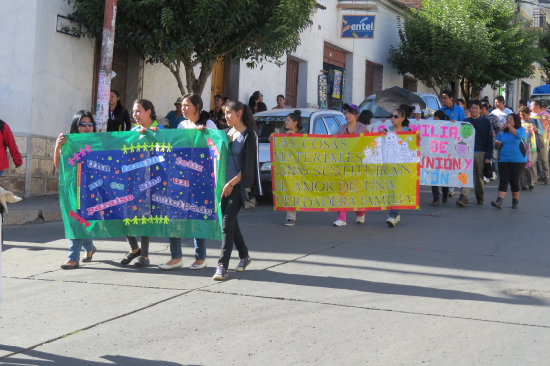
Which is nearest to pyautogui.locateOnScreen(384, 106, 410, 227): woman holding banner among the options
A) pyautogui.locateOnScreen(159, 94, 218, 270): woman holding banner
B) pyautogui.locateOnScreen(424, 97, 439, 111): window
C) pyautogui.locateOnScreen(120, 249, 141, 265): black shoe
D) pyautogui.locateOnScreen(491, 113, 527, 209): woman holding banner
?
pyautogui.locateOnScreen(491, 113, 527, 209): woman holding banner

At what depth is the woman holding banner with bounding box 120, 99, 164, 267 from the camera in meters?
7.97

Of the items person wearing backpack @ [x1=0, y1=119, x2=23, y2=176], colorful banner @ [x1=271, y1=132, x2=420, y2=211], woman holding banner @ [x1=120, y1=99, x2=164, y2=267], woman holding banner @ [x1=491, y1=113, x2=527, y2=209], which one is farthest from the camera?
woman holding banner @ [x1=491, y1=113, x2=527, y2=209]

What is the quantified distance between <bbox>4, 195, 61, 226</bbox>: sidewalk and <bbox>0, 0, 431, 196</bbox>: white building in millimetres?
1173

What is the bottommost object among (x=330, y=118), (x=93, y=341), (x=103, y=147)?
(x=93, y=341)

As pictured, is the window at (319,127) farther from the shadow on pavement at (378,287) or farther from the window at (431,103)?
the window at (431,103)

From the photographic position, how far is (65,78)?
15.2 meters

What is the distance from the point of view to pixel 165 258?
8.75m

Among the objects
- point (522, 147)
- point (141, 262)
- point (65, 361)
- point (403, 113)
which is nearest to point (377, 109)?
point (522, 147)

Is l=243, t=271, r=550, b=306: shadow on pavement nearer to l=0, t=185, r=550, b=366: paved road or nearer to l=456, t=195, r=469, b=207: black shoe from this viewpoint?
l=0, t=185, r=550, b=366: paved road

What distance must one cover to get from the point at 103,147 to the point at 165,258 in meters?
1.43

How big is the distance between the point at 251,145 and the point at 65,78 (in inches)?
343

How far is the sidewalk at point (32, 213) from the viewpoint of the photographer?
11.8 meters

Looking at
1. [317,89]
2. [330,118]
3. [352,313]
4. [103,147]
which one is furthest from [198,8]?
[317,89]

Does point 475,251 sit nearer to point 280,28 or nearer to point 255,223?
point 255,223
